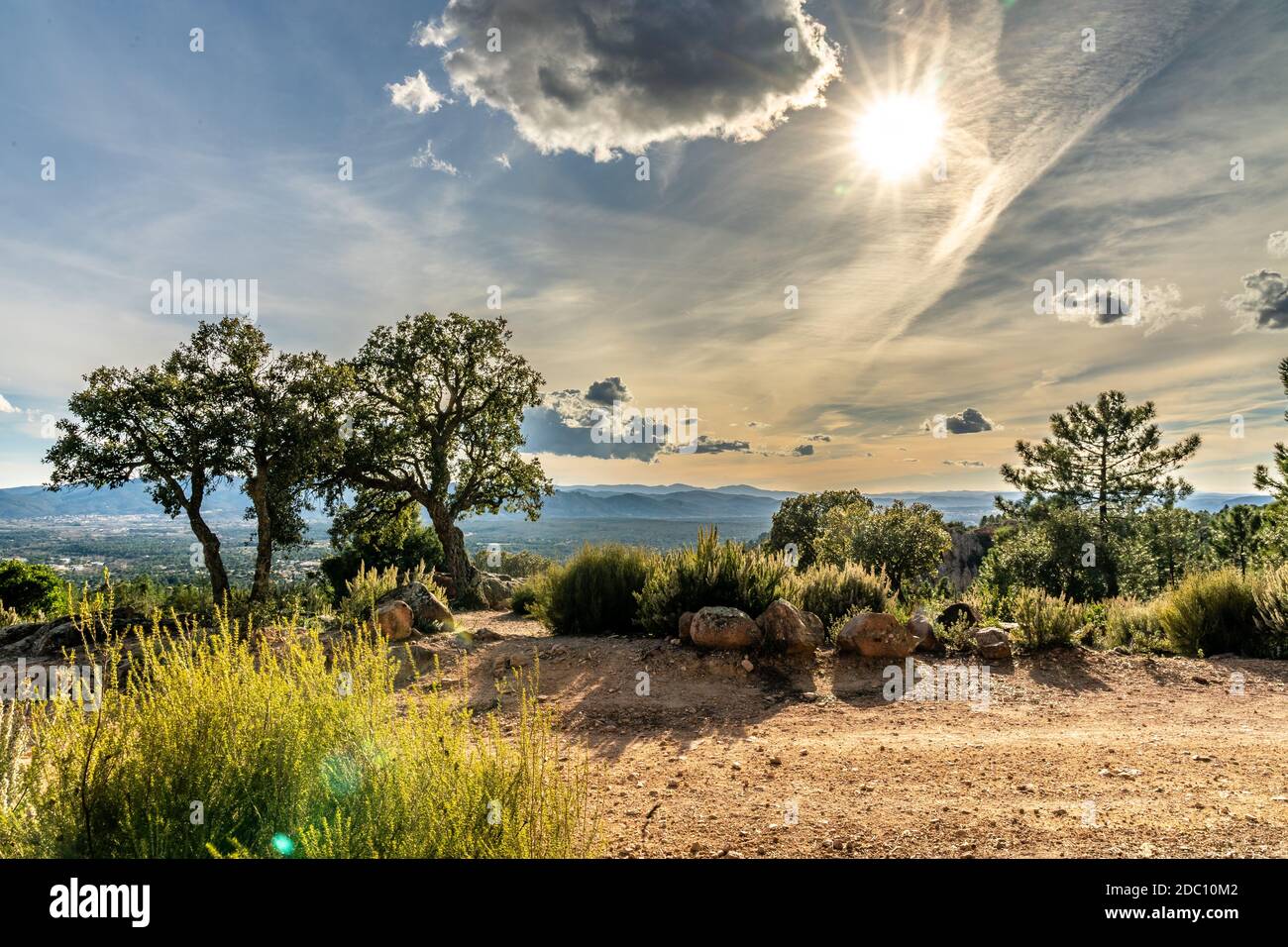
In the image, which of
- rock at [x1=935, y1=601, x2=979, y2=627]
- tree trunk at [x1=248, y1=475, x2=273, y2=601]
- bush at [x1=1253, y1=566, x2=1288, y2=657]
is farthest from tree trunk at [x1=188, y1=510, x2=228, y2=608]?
bush at [x1=1253, y1=566, x2=1288, y2=657]

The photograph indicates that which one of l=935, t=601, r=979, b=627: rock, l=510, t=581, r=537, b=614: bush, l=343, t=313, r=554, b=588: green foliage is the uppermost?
l=343, t=313, r=554, b=588: green foliage

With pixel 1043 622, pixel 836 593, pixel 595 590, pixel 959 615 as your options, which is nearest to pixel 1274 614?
pixel 1043 622

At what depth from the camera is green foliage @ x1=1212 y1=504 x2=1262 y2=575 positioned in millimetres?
28297

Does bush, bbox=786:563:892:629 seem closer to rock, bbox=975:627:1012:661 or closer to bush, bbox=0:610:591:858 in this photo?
rock, bbox=975:627:1012:661

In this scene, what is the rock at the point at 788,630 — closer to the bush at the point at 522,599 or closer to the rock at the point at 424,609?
the rock at the point at 424,609

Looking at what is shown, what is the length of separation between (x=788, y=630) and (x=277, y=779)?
6566mm

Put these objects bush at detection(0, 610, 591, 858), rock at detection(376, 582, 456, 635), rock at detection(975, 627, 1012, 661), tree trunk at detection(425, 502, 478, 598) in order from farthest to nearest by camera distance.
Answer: tree trunk at detection(425, 502, 478, 598) → rock at detection(376, 582, 456, 635) → rock at detection(975, 627, 1012, 661) → bush at detection(0, 610, 591, 858)

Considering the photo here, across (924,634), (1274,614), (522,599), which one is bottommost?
(522,599)

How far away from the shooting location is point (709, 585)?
987 centimetres

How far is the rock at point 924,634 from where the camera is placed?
9266 mm

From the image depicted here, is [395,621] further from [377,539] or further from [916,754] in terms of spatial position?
[377,539]

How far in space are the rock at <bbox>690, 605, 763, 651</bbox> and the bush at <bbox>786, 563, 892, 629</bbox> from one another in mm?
1632
